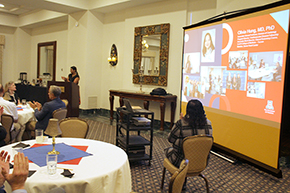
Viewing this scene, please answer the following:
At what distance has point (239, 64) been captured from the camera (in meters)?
4.60

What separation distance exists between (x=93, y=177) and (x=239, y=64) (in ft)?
11.5

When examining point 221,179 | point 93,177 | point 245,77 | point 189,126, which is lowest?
point 221,179

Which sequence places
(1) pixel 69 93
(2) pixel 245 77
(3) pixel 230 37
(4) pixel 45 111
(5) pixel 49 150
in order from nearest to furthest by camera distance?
(5) pixel 49 150
(4) pixel 45 111
(2) pixel 245 77
(3) pixel 230 37
(1) pixel 69 93

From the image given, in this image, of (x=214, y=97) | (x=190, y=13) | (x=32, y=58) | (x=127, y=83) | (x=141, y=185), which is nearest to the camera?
(x=141, y=185)

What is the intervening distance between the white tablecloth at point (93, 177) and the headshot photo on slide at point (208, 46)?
337 cm

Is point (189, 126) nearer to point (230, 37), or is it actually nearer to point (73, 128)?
point (73, 128)

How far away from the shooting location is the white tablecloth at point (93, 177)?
6.41ft

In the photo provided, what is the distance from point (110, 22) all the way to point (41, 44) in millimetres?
5216

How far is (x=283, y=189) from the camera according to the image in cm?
362

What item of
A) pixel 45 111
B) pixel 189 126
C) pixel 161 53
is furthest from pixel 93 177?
pixel 161 53

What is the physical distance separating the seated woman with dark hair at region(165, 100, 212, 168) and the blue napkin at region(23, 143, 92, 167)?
111cm

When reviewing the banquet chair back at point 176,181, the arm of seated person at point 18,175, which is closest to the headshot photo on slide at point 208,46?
the banquet chair back at point 176,181

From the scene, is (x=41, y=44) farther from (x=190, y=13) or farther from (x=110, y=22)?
(x=190, y=13)

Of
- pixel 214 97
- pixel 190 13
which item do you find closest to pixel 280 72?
pixel 214 97
